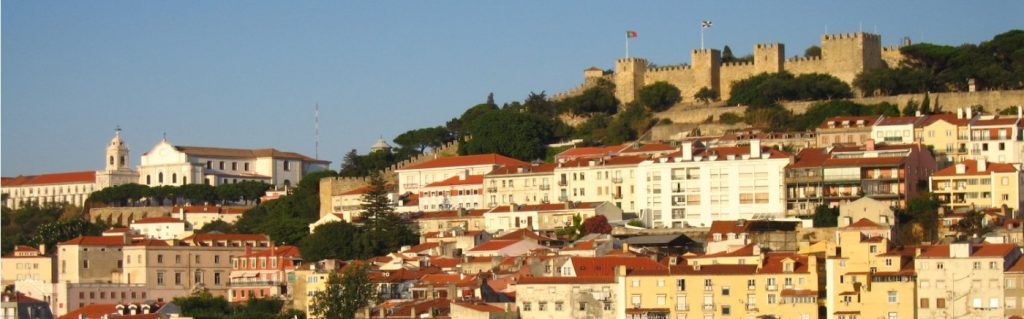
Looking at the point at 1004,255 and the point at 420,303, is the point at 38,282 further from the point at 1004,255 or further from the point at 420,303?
the point at 1004,255

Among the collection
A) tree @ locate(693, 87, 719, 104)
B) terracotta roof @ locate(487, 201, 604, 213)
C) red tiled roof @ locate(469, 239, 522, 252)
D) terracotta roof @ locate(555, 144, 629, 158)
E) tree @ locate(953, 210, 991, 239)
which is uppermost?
tree @ locate(693, 87, 719, 104)

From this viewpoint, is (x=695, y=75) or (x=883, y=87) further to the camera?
(x=695, y=75)

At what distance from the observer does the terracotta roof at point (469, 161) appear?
70062 millimetres

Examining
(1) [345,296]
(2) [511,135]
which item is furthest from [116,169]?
(1) [345,296]

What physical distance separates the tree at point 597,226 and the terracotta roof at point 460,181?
9.63 m

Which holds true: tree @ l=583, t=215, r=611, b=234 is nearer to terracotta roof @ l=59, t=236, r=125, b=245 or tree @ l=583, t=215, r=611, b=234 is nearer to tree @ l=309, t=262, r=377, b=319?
tree @ l=309, t=262, r=377, b=319

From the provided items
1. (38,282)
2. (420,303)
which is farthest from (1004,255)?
(38,282)

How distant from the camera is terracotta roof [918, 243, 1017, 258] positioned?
4162 centimetres

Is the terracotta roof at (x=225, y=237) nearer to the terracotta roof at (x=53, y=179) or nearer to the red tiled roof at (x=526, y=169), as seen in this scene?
the red tiled roof at (x=526, y=169)

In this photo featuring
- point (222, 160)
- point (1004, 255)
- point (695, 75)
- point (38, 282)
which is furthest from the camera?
point (222, 160)

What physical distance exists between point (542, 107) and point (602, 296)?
36596mm

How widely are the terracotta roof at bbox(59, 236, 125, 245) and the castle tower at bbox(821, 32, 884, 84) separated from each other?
86.4 ft

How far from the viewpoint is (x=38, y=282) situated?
64.2m

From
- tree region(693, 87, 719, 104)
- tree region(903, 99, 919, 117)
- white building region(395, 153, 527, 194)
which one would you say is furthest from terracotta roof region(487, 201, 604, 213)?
tree region(693, 87, 719, 104)
